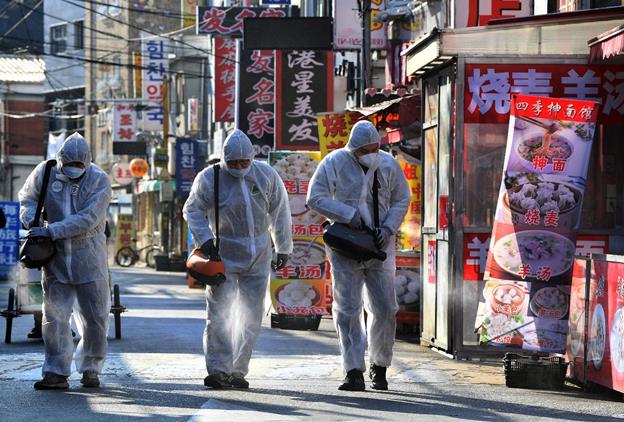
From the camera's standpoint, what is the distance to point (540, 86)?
43.9 ft

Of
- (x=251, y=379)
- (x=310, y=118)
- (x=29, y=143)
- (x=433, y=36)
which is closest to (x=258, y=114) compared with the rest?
(x=310, y=118)

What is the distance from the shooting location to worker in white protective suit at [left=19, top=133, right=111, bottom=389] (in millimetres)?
11141

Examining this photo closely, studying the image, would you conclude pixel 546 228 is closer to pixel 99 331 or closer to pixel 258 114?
pixel 99 331

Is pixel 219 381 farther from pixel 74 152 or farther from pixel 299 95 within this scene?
pixel 299 95

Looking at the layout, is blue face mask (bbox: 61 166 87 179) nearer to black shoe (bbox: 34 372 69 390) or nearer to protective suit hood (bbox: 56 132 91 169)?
protective suit hood (bbox: 56 132 91 169)

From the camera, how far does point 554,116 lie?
12031 millimetres

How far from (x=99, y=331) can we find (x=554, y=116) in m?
4.08

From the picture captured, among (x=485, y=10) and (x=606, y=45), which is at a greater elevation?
(x=485, y=10)

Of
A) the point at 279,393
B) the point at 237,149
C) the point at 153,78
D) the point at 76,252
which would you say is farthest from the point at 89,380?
the point at 153,78

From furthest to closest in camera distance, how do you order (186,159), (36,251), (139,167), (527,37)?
(139,167)
(186,159)
(527,37)
(36,251)

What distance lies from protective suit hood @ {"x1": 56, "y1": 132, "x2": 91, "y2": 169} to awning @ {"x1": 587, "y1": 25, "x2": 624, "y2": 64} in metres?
4.33

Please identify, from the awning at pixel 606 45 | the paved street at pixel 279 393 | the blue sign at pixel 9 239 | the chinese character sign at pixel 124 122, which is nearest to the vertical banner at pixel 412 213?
the paved street at pixel 279 393

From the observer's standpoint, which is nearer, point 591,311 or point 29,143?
point 591,311

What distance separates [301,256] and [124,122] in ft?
129
